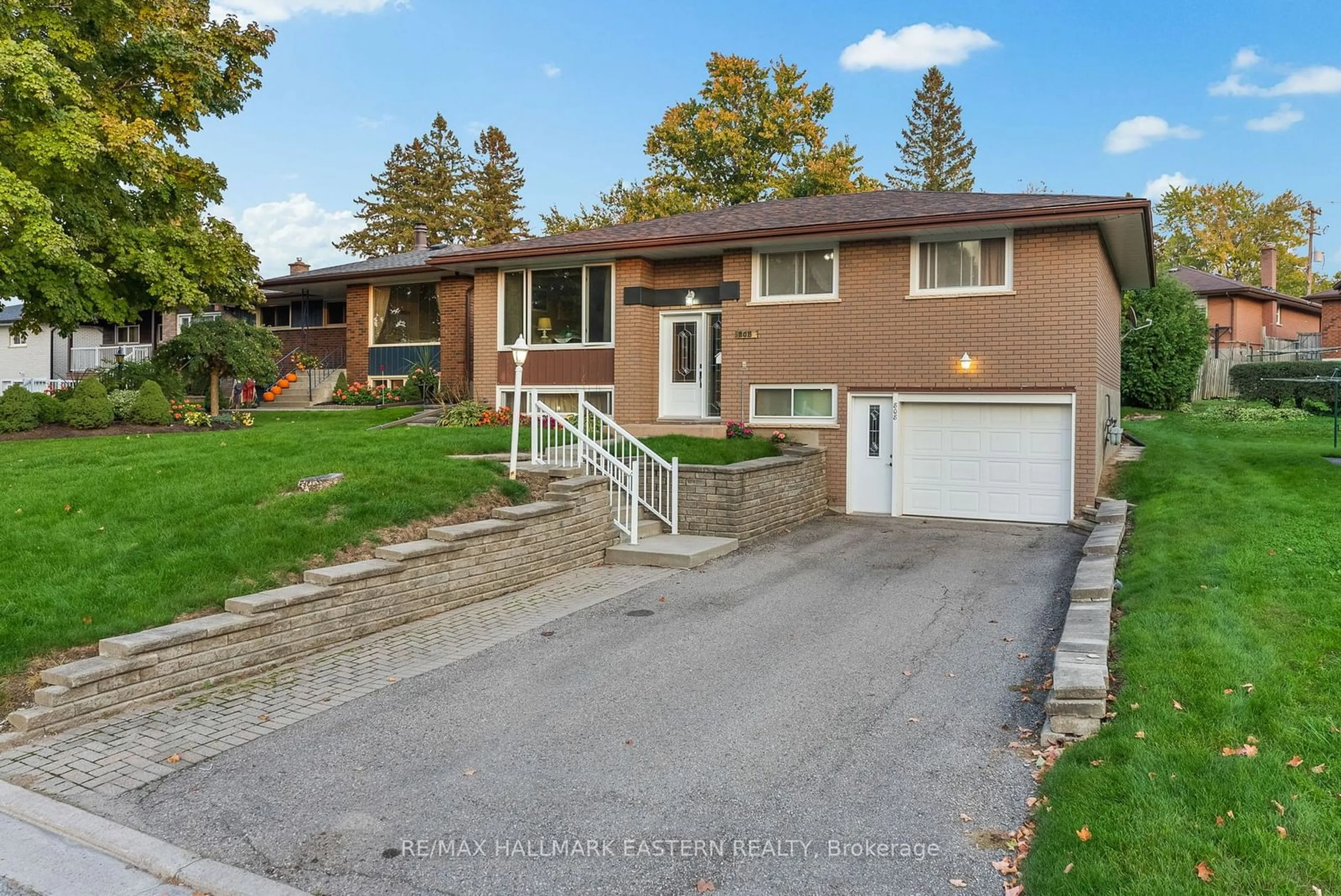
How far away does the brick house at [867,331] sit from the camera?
12906 mm

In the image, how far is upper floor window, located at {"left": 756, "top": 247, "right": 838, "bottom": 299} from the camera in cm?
1463

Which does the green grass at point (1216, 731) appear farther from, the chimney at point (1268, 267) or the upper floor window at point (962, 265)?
the chimney at point (1268, 267)

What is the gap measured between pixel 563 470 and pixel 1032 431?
7501 millimetres

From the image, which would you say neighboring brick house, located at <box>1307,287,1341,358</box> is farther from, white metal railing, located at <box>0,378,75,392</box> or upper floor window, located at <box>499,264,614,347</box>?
white metal railing, located at <box>0,378,75,392</box>

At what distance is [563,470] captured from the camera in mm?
10367

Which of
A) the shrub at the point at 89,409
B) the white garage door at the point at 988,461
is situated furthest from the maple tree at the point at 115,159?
the white garage door at the point at 988,461

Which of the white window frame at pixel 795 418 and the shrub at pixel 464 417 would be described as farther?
the shrub at pixel 464 417

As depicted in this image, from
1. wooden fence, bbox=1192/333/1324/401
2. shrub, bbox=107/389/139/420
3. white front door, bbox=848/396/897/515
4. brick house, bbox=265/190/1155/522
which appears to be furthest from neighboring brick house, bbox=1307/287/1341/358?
shrub, bbox=107/389/139/420

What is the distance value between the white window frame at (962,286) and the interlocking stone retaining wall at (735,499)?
3.88 m

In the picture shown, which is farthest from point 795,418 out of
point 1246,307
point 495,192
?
point 495,192

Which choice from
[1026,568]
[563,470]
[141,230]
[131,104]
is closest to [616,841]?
[563,470]

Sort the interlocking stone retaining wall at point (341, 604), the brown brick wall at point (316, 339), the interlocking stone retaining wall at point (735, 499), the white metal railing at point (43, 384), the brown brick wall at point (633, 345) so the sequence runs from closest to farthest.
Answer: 1. the interlocking stone retaining wall at point (341, 604)
2. the interlocking stone retaining wall at point (735, 499)
3. the brown brick wall at point (633, 345)
4. the brown brick wall at point (316, 339)
5. the white metal railing at point (43, 384)

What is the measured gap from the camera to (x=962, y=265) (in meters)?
13.6

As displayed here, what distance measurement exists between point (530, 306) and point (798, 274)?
5.55 metres
